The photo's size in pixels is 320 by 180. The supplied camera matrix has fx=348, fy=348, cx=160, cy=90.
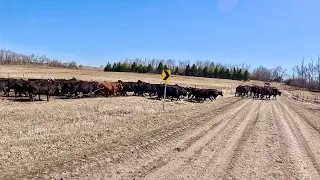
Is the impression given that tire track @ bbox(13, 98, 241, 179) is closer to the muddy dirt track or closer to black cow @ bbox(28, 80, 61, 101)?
the muddy dirt track

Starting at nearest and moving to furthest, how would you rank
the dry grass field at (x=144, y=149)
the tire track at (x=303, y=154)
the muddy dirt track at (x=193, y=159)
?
1. the muddy dirt track at (x=193, y=159)
2. the dry grass field at (x=144, y=149)
3. the tire track at (x=303, y=154)

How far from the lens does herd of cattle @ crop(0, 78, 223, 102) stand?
2795cm

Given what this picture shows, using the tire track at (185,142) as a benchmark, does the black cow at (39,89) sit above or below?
above

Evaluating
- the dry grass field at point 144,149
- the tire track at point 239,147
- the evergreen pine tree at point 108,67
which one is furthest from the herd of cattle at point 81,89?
the evergreen pine tree at point 108,67

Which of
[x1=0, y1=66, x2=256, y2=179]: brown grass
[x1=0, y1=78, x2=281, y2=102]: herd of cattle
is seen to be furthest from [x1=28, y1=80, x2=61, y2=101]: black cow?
[x1=0, y1=66, x2=256, y2=179]: brown grass

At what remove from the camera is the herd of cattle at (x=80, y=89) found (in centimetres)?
2795

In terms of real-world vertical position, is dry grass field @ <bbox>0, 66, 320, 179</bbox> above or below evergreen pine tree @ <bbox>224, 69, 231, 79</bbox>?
below

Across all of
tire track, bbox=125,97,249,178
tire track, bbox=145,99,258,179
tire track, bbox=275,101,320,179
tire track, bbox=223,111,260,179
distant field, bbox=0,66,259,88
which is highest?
distant field, bbox=0,66,259,88

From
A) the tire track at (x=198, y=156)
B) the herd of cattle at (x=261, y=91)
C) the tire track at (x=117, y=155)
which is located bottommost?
the tire track at (x=198, y=156)

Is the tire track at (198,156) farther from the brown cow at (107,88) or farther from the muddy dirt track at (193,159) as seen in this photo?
the brown cow at (107,88)

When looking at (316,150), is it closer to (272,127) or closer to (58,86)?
(272,127)

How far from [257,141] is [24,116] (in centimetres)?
1071

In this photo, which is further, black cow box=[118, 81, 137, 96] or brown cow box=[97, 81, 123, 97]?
black cow box=[118, 81, 137, 96]

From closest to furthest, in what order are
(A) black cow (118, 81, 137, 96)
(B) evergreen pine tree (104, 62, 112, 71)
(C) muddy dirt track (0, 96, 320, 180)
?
(C) muddy dirt track (0, 96, 320, 180), (A) black cow (118, 81, 137, 96), (B) evergreen pine tree (104, 62, 112, 71)
